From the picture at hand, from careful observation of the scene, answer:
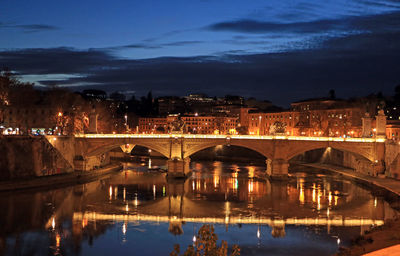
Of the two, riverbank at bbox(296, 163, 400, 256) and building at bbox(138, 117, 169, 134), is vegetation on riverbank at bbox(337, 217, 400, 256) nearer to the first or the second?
riverbank at bbox(296, 163, 400, 256)

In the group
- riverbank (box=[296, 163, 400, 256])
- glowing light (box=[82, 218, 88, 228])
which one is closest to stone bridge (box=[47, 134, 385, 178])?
riverbank (box=[296, 163, 400, 256])

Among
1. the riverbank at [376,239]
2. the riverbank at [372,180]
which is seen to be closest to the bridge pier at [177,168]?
the riverbank at [372,180]

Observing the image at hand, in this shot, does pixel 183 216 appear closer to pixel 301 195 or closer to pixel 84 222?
pixel 84 222

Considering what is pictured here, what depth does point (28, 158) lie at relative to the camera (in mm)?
44875

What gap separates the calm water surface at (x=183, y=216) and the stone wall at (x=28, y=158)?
357 cm

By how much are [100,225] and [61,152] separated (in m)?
20.2

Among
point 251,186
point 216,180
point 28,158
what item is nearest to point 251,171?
point 216,180

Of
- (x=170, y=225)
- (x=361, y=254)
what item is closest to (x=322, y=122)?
(x=170, y=225)

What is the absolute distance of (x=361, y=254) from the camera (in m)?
22.7

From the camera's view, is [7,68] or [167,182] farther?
[7,68]

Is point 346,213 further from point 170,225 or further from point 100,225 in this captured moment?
point 100,225

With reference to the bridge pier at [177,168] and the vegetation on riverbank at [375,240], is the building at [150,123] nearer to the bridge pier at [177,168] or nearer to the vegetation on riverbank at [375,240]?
the bridge pier at [177,168]

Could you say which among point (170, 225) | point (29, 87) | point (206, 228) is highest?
point (29, 87)

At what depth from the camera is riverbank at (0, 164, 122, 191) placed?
40.5 meters
